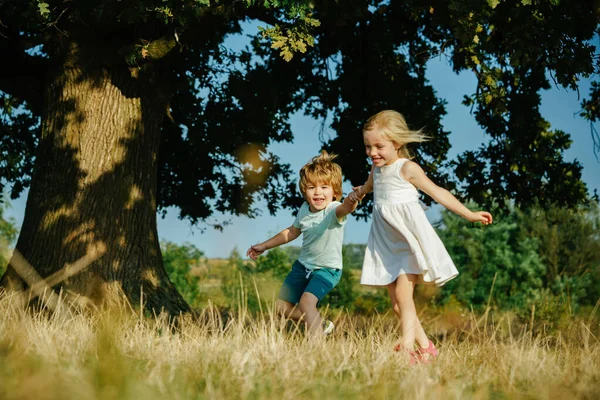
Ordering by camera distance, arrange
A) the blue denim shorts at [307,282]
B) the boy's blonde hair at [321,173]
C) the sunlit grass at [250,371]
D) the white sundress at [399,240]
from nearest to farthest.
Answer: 1. the sunlit grass at [250,371]
2. the white sundress at [399,240]
3. the blue denim shorts at [307,282]
4. the boy's blonde hair at [321,173]

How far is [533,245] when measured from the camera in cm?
3447

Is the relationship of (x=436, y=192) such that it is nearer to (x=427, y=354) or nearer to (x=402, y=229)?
(x=402, y=229)

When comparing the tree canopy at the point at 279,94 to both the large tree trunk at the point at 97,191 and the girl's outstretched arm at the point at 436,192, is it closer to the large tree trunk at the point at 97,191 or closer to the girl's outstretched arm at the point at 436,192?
the large tree trunk at the point at 97,191

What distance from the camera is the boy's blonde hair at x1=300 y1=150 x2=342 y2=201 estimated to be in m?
5.82

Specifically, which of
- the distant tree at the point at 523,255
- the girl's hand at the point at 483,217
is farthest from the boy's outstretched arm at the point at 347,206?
the distant tree at the point at 523,255

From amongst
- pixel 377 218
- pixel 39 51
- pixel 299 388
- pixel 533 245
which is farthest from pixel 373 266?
pixel 533 245

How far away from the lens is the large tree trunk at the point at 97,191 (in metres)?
7.83

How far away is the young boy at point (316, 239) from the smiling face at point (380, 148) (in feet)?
2.00

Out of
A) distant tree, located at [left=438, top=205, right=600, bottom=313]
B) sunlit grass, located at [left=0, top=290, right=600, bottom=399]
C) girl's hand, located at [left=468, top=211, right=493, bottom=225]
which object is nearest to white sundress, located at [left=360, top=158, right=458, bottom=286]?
girl's hand, located at [left=468, top=211, right=493, bottom=225]

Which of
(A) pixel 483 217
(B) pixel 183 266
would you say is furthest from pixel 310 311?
(B) pixel 183 266

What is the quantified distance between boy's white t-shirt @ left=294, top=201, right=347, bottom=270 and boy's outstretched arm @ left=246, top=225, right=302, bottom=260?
15 cm

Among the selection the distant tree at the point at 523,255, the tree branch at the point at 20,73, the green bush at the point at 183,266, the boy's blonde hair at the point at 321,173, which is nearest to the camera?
the boy's blonde hair at the point at 321,173

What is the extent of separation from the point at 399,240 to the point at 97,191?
4338mm

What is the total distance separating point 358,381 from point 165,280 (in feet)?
17.7
